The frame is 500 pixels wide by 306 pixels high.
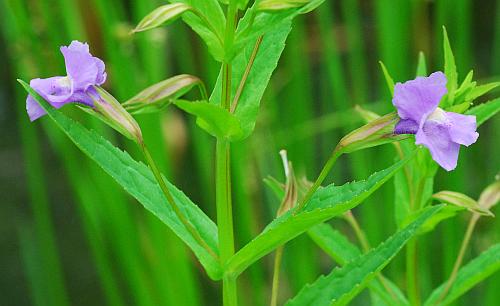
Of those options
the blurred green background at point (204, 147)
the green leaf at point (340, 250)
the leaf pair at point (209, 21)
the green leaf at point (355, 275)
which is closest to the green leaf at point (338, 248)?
the green leaf at point (340, 250)

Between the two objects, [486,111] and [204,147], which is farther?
[204,147]

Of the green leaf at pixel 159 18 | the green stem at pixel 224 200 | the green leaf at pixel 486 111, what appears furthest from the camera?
the green leaf at pixel 486 111

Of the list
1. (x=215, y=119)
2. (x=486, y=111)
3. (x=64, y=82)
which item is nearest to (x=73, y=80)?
(x=64, y=82)

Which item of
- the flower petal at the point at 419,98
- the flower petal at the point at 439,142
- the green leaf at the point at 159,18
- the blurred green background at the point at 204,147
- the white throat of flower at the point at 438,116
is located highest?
the green leaf at the point at 159,18

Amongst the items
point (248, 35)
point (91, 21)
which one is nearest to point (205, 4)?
point (248, 35)

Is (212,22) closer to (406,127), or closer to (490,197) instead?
(406,127)

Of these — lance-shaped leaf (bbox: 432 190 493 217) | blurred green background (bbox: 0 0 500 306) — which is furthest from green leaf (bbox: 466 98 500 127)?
blurred green background (bbox: 0 0 500 306)

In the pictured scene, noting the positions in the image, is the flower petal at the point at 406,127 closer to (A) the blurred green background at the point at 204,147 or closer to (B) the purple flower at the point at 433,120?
(B) the purple flower at the point at 433,120
